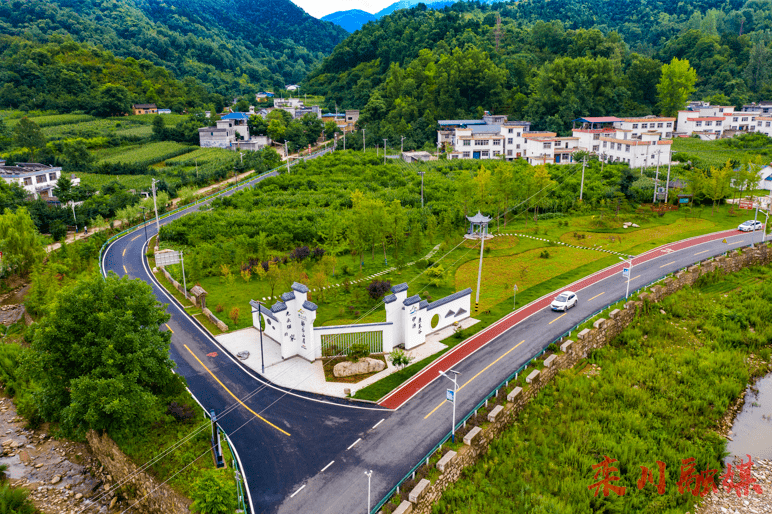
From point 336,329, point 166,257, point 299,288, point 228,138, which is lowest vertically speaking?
point 336,329

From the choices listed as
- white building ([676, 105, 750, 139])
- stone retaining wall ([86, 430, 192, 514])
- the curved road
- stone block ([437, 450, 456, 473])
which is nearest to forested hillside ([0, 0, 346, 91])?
white building ([676, 105, 750, 139])

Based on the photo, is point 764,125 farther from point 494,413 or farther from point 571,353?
point 494,413

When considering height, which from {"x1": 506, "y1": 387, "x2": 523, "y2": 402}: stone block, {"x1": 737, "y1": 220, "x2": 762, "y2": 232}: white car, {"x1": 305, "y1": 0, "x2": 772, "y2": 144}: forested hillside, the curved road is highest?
{"x1": 305, "y1": 0, "x2": 772, "y2": 144}: forested hillside

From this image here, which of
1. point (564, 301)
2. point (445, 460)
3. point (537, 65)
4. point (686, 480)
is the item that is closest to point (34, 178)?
point (564, 301)

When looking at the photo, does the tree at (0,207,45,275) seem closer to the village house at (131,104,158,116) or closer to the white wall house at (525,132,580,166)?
the white wall house at (525,132,580,166)

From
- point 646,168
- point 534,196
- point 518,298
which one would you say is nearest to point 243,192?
point 534,196

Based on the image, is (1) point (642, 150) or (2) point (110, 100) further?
(2) point (110, 100)
